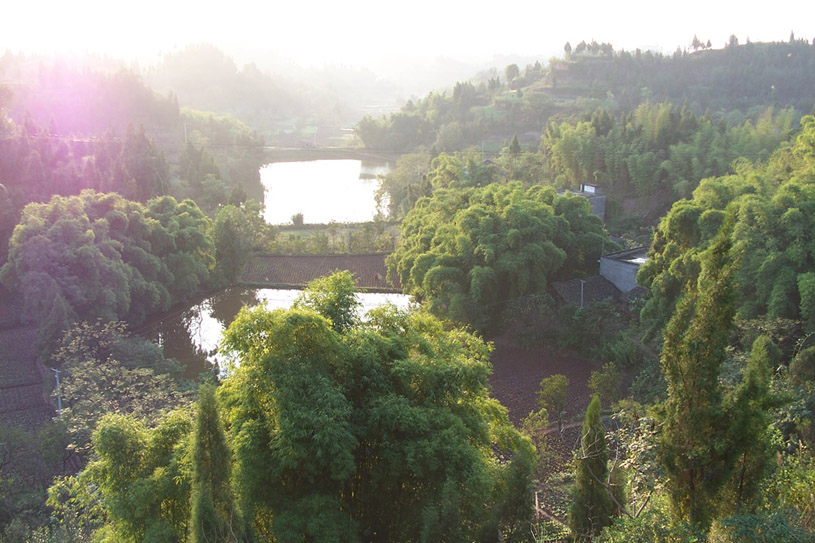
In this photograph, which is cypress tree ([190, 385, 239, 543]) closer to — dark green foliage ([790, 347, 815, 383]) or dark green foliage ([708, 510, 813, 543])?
dark green foliage ([708, 510, 813, 543])

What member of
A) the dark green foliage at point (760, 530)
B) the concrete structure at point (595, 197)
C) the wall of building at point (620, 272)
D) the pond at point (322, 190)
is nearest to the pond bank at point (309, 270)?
the pond at point (322, 190)

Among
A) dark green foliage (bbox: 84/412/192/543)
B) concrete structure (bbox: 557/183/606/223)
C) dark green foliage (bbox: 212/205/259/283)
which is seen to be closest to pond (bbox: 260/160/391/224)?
dark green foliage (bbox: 212/205/259/283)

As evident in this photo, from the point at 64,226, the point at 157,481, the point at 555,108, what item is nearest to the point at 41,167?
the point at 64,226

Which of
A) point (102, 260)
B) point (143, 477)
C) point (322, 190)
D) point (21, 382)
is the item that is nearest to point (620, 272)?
point (102, 260)

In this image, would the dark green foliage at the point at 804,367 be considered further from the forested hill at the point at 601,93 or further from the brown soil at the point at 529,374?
the forested hill at the point at 601,93

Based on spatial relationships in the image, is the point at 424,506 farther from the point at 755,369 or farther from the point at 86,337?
the point at 86,337

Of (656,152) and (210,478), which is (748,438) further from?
(656,152)
